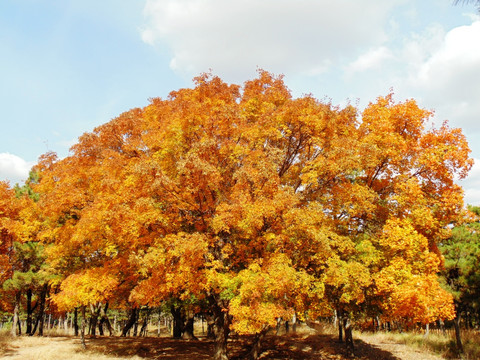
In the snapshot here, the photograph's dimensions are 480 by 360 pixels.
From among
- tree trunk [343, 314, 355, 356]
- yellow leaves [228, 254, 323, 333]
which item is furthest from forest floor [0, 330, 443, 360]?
yellow leaves [228, 254, 323, 333]

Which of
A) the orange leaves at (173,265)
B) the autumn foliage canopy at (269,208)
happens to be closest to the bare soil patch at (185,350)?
the autumn foliage canopy at (269,208)

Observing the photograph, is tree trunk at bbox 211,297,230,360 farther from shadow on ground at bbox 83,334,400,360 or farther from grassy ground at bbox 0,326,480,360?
shadow on ground at bbox 83,334,400,360

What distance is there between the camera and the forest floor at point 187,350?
16812mm

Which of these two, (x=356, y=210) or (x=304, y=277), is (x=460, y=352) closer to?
(x=356, y=210)

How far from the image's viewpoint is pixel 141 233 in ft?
47.6

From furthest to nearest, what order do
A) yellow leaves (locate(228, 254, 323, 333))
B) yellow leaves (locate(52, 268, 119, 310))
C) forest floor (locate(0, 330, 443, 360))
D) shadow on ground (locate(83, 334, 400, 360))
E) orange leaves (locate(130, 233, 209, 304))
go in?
shadow on ground (locate(83, 334, 400, 360)), forest floor (locate(0, 330, 443, 360)), yellow leaves (locate(52, 268, 119, 310)), orange leaves (locate(130, 233, 209, 304)), yellow leaves (locate(228, 254, 323, 333))

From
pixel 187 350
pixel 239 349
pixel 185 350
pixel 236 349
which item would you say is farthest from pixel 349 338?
pixel 185 350

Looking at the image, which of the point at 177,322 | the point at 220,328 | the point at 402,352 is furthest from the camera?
the point at 177,322

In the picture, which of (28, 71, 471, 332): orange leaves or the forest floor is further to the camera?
the forest floor

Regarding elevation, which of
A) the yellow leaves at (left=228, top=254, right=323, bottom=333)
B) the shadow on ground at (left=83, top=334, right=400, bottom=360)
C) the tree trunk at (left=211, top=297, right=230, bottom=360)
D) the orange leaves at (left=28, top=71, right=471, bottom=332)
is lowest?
the shadow on ground at (left=83, top=334, right=400, bottom=360)

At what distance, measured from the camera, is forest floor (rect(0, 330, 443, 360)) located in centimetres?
1681

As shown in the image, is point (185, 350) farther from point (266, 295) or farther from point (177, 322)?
point (266, 295)

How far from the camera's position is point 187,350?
18672 millimetres

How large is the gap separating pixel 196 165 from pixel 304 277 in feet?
19.8
